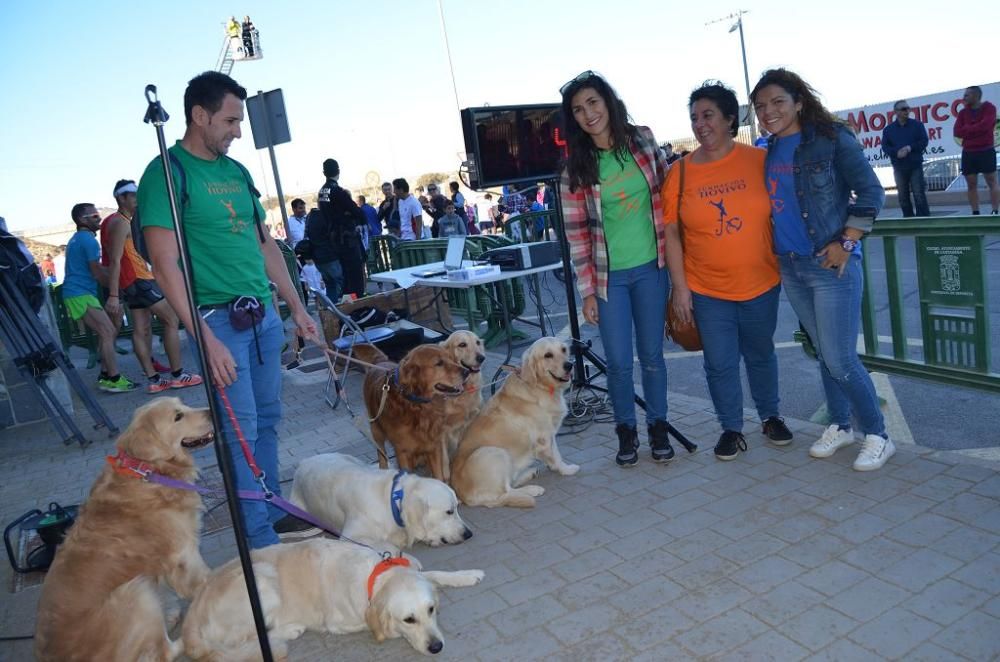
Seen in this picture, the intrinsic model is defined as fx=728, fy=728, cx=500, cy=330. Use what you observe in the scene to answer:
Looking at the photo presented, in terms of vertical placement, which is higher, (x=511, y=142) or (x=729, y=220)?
(x=511, y=142)

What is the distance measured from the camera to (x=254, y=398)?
348cm

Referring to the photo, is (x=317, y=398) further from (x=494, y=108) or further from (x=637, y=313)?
(x=637, y=313)

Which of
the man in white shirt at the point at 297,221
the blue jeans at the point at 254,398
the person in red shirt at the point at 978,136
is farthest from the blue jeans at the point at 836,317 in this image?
the man in white shirt at the point at 297,221

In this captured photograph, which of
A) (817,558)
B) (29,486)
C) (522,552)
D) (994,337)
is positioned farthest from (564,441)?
(29,486)

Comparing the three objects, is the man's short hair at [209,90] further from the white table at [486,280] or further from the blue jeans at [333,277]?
the blue jeans at [333,277]

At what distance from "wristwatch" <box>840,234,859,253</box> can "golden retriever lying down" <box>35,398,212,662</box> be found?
3.03 meters

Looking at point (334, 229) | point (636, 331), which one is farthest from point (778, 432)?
point (334, 229)

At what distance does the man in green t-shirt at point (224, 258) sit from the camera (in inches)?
120

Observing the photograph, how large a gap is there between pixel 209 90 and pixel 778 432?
3.48m

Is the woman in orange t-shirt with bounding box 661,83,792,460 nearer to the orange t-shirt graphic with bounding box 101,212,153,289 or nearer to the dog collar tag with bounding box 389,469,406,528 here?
the dog collar tag with bounding box 389,469,406,528

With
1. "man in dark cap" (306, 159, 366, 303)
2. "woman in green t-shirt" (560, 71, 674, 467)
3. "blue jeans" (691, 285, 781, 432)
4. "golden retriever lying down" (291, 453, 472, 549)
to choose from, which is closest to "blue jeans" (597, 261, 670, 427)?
"woman in green t-shirt" (560, 71, 674, 467)

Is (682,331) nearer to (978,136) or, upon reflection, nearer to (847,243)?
(847,243)

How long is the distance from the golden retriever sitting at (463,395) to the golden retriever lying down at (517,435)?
12 cm

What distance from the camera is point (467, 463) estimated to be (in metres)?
4.13
